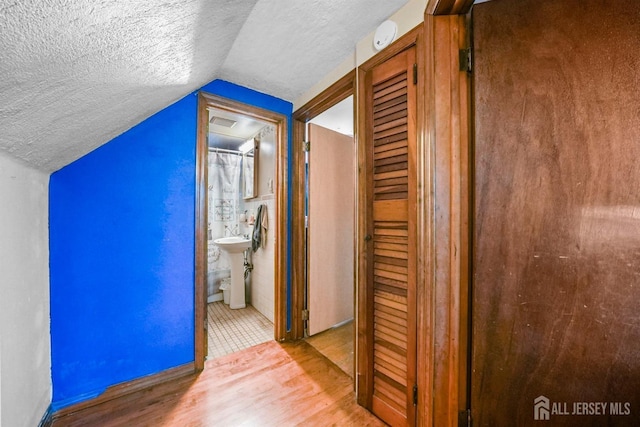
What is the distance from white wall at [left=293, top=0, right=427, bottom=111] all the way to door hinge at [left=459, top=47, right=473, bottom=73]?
297 millimetres

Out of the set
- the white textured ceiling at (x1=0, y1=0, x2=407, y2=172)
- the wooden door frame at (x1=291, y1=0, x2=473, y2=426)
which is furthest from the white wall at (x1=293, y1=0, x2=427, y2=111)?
the wooden door frame at (x1=291, y1=0, x2=473, y2=426)

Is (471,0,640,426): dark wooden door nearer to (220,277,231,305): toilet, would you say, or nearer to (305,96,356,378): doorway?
(305,96,356,378): doorway

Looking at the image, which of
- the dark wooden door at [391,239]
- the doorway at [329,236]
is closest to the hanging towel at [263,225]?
the doorway at [329,236]

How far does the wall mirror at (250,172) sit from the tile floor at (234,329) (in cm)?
147

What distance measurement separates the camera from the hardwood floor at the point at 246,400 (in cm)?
130

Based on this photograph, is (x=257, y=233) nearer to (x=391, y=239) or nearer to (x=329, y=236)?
(x=329, y=236)

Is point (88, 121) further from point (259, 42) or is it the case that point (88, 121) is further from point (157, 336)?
point (157, 336)

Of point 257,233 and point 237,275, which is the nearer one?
point 257,233

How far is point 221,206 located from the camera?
11.2 ft

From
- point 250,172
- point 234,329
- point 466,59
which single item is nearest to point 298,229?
point 234,329

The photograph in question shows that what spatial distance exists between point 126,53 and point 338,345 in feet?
7.61

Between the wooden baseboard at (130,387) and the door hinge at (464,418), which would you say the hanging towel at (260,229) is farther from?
the door hinge at (464,418)

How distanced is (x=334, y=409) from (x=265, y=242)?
5.63ft

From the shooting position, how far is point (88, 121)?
101 cm
